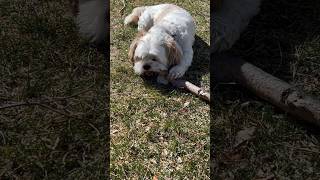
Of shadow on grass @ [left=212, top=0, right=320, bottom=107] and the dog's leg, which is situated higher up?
shadow on grass @ [left=212, top=0, right=320, bottom=107]

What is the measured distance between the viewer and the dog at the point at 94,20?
7285 millimetres

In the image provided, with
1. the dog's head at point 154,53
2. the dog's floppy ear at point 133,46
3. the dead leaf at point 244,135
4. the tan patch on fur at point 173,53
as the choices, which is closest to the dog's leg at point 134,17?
the dog's floppy ear at point 133,46

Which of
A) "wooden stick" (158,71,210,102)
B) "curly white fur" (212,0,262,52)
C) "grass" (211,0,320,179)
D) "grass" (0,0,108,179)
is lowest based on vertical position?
"grass" (0,0,108,179)

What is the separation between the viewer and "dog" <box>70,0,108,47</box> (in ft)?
23.9

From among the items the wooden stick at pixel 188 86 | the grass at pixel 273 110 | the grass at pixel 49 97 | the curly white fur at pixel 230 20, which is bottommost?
the grass at pixel 49 97

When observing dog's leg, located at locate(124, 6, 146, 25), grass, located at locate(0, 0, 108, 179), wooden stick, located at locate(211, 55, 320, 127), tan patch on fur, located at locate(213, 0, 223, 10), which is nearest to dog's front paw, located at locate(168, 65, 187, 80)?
wooden stick, located at locate(211, 55, 320, 127)

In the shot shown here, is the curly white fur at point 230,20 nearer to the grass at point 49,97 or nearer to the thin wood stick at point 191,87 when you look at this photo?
the thin wood stick at point 191,87

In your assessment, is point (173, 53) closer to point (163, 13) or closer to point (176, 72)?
point (176, 72)

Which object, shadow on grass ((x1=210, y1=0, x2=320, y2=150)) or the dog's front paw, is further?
the dog's front paw

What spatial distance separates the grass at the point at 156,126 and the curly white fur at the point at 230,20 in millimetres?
400

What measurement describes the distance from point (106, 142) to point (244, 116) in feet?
5.28

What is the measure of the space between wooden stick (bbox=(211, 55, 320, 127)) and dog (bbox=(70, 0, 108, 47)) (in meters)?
1.67

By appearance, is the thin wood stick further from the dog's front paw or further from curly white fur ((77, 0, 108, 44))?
curly white fur ((77, 0, 108, 44))

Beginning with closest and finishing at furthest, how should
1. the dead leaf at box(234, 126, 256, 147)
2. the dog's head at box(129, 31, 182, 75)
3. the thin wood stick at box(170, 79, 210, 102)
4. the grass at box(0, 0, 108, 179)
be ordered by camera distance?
the grass at box(0, 0, 108, 179), the dead leaf at box(234, 126, 256, 147), the thin wood stick at box(170, 79, 210, 102), the dog's head at box(129, 31, 182, 75)
